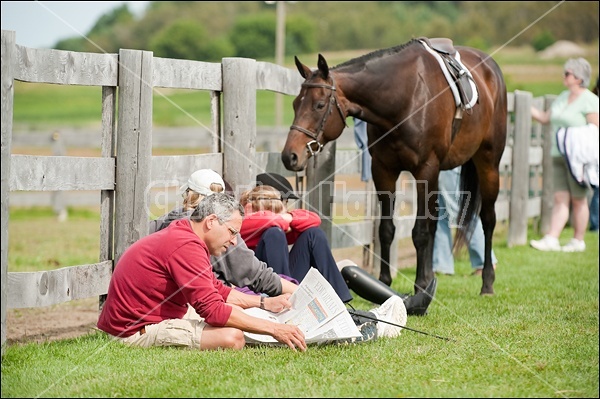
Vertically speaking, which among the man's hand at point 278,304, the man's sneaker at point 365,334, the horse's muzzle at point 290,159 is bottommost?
the man's sneaker at point 365,334

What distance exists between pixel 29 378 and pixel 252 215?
222 cm

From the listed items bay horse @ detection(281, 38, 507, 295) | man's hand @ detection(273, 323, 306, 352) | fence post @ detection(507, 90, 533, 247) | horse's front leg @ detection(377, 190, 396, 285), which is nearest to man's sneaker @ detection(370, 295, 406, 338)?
man's hand @ detection(273, 323, 306, 352)

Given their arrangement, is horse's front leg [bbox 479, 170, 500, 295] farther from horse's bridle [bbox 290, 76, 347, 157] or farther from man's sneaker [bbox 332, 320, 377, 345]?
man's sneaker [bbox 332, 320, 377, 345]

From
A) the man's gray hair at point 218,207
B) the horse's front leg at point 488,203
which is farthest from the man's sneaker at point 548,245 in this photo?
the man's gray hair at point 218,207

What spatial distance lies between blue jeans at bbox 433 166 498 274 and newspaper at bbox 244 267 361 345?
376cm

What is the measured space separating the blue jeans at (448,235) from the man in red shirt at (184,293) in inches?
150

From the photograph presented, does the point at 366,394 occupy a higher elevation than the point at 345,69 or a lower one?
lower

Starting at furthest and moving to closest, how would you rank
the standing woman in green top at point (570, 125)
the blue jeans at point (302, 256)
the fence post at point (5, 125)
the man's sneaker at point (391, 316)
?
the standing woman in green top at point (570, 125) < the blue jeans at point (302, 256) < the man's sneaker at point (391, 316) < the fence post at point (5, 125)

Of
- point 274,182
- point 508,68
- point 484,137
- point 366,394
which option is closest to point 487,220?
point 484,137

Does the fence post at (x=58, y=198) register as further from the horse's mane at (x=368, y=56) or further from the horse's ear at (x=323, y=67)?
the horse's ear at (x=323, y=67)

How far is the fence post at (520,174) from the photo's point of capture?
11094mm

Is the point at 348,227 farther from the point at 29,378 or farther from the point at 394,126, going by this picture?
the point at 29,378

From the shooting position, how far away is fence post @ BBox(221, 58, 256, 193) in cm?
668

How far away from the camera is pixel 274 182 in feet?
21.6
